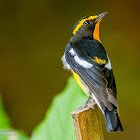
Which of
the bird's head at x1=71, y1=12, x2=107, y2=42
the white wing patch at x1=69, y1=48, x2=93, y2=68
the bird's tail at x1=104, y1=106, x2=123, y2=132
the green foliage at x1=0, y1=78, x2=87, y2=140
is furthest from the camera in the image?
the bird's head at x1=71, y1=12, x2=107, y2=42

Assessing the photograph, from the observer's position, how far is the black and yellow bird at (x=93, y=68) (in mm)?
724

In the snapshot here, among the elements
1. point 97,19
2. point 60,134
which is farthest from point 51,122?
point 97,19

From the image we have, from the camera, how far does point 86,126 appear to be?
566 mm

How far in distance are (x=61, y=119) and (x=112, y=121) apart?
17cm

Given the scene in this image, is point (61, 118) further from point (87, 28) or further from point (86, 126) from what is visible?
point (87, 28)

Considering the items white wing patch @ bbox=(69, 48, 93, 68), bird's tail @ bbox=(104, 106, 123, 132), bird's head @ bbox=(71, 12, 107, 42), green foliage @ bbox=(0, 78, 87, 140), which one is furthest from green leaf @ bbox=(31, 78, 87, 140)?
bird's head @ bbox=(71, 12, 107, 42)

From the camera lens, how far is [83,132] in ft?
1.79

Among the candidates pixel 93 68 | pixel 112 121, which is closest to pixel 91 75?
pixel 93 68

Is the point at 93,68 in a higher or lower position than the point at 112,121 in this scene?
higher

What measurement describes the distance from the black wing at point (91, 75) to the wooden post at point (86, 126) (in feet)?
0.40

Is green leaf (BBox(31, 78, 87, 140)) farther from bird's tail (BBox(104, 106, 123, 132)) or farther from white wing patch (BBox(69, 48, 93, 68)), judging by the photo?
white wing patch (BBox(69, 48, 93, 68))

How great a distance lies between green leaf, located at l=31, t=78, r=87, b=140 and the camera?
19.4 inches

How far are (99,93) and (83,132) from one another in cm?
25

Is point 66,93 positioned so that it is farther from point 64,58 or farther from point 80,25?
point 80,25
